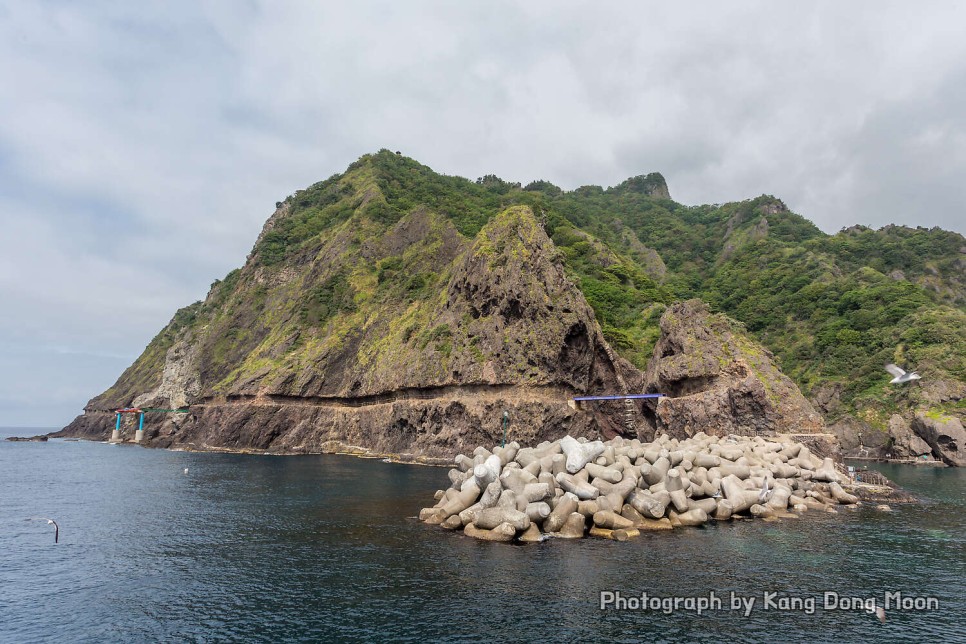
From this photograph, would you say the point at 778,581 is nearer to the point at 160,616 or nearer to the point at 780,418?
the point at 160,616

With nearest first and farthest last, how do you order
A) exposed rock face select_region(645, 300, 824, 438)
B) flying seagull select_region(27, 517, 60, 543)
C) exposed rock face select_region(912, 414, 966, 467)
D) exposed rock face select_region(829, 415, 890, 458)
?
flying seagull select_region(27, 517, 60, 543)
exposed rock face select_region(645, 300, 824, 438)
exposed rock face select_region(912, 414, 966, 467)
exposed rock face select_region(829, 415, 890, 458)

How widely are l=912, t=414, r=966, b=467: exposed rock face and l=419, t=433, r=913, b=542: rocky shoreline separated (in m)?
67.7

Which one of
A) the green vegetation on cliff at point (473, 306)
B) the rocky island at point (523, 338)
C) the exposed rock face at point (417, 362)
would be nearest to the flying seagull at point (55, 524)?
the rocky island at point (523, 338)

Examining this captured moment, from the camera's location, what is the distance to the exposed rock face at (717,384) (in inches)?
2628

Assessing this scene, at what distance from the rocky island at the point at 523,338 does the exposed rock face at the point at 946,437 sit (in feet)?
0.87

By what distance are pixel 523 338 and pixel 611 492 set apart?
5476cm

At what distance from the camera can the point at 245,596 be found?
68.5ft

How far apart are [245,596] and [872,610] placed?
23682 millimetres

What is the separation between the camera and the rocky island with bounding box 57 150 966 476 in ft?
269

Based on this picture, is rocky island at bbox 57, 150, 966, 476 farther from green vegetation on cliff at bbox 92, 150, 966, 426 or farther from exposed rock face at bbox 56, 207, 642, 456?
green vegetation on cliff at bbox 92, 150, 966, 426

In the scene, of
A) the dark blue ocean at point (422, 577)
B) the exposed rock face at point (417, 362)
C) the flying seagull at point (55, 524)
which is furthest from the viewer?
the exposed rock face at point (417, 362)

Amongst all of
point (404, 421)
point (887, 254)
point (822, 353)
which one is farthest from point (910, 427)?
point (404, 421)

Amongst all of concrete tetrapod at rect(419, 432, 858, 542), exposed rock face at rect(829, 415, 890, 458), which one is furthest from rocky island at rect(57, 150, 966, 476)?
concrete tetrapod at rect(419, 432, 858, 542)

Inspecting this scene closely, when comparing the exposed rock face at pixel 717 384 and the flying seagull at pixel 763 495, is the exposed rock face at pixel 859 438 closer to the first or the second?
the exposed rock face at pixel 717 384
